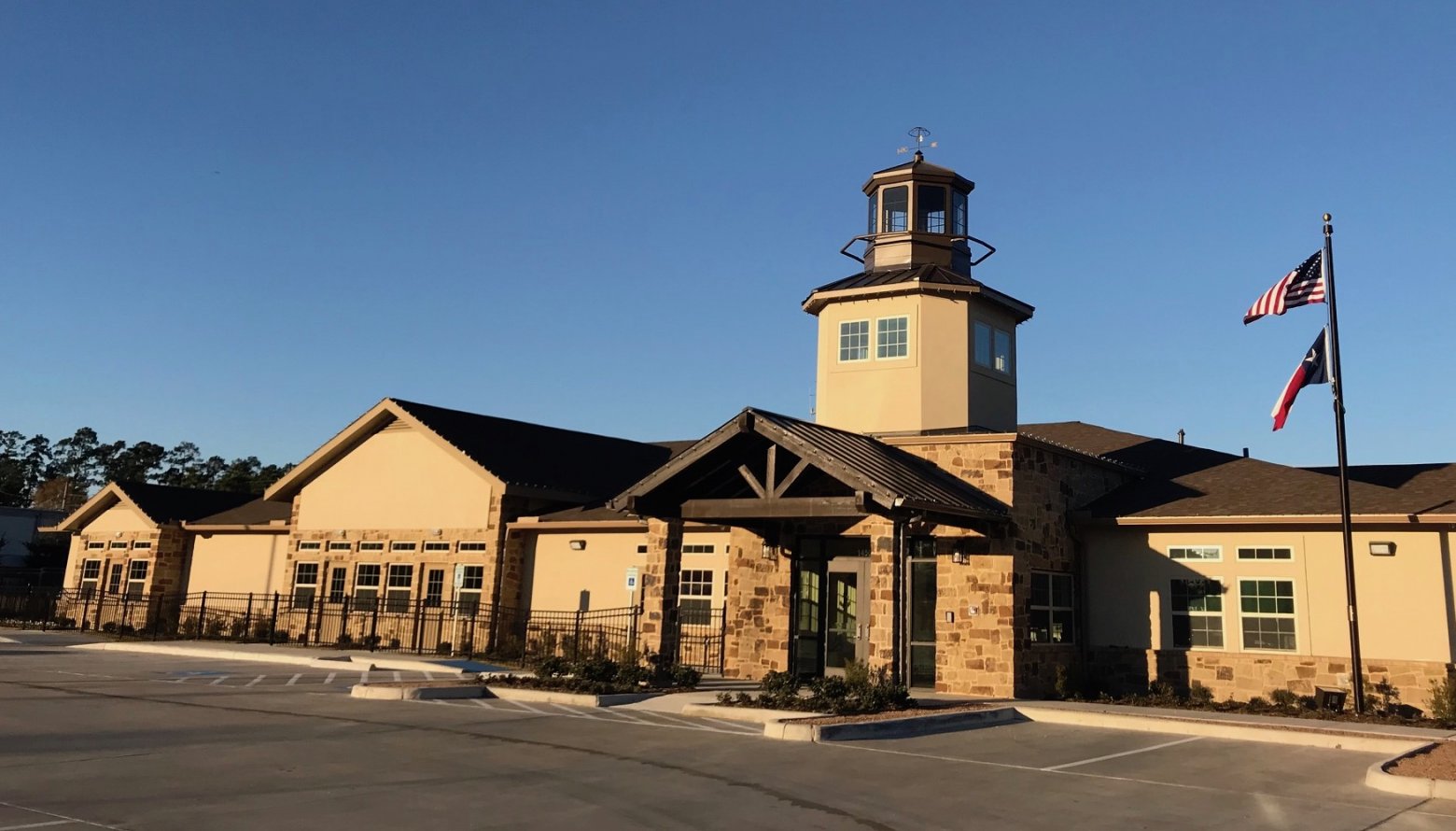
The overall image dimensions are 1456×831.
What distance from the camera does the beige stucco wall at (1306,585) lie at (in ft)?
54.0

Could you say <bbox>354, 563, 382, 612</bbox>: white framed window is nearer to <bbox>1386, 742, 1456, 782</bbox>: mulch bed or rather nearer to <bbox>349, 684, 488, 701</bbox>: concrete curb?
<bbox>349, 684, 488, 701</bbox>: concrete curb

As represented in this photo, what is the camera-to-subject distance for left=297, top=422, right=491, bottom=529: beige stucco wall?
2703 cm

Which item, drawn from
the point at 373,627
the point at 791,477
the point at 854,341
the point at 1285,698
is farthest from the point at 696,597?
the point at 1285,698

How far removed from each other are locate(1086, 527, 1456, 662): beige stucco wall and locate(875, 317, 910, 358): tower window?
523 cm

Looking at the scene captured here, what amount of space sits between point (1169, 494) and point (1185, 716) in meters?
5.79

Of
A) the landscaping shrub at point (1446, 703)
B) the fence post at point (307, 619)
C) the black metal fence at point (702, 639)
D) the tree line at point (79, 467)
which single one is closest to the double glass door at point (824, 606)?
the black metal fence at point (702, 639)

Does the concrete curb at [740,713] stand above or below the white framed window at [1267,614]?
below

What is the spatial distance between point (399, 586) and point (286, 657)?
5.39m

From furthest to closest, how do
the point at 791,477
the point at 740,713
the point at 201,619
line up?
1. the point at 201,619
2. the point at 791,477
3. the point at 740,713

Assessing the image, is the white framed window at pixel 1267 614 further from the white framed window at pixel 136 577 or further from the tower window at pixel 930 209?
the white framed window at pixel 136 577

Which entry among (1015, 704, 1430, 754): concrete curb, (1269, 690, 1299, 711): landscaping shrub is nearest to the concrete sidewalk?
(1015, 704, 1430, 754): concrete curb

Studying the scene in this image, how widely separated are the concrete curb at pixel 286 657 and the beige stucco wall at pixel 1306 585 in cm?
1218

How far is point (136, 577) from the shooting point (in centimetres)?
3403

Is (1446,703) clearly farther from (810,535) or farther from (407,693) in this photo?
(407,693)
